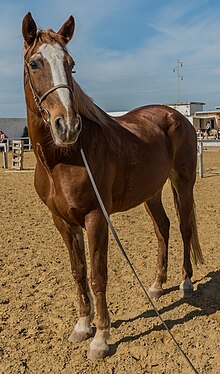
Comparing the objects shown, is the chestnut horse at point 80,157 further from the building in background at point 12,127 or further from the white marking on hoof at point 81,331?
Answer: the building in background at point 12,127

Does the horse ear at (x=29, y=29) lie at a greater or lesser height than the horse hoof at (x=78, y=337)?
greater

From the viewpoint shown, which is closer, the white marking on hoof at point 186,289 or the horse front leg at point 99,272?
the horse front leg at point 99,272

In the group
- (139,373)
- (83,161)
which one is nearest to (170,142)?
(83,161)

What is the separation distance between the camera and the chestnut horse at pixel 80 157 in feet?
8.45

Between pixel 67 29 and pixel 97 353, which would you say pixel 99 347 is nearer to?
pixel 97 353

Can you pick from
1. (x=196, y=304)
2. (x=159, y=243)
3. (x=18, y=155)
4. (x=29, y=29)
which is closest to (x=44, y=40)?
(x=29, y=29)

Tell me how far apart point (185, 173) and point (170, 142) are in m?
0.38

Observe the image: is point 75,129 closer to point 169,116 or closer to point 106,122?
point 106,122

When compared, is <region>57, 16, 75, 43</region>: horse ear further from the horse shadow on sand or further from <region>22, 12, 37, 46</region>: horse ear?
the horse shadow on sand

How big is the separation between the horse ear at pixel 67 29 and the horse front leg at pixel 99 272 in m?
1.26

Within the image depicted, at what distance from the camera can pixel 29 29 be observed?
106 inches

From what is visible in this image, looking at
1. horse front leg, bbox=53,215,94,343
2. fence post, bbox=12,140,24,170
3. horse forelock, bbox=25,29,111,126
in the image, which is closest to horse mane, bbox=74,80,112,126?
horse forelock, bbox=25,29,111,126

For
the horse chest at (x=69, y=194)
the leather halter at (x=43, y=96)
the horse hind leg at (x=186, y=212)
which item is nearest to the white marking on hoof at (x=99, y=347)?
the horse chest at (x=69, y=194)

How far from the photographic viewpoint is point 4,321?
140 inches
